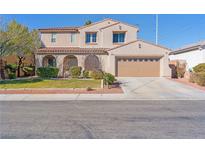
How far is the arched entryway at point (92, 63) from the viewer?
25.5 meters

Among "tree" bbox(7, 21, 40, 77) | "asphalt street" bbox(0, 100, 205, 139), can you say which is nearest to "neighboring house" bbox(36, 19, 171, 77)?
"tree" bbox(7, 21, 40, 77)

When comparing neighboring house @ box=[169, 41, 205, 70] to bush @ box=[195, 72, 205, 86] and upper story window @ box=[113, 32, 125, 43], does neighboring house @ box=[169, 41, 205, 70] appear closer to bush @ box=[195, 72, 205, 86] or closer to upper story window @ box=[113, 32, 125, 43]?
bush @ box=[195, 72, 205, 86]

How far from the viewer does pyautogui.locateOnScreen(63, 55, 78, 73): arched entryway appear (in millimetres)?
26188

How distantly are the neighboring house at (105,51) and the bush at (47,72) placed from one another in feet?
7.40

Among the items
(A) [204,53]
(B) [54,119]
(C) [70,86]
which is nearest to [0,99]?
(C) [70,86]

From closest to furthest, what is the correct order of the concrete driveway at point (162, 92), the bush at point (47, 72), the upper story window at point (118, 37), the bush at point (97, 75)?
the concrete driveway at point (162, 92) < the bush at point (97, 75) < the bush at point (47, 72) < the upper story window at point (118, 37)

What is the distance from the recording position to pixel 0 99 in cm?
1295

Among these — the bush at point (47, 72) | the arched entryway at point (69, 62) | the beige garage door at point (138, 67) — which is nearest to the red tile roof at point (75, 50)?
the arched entryway at point (69, 62)

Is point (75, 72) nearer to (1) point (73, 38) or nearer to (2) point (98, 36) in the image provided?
(1) point (73, 38)

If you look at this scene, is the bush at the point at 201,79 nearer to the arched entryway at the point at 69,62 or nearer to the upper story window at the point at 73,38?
the arched entryway at the point at 69,62

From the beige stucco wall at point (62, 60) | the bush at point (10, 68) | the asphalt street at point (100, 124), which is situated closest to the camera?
the asphalt street at point (100, 124)
